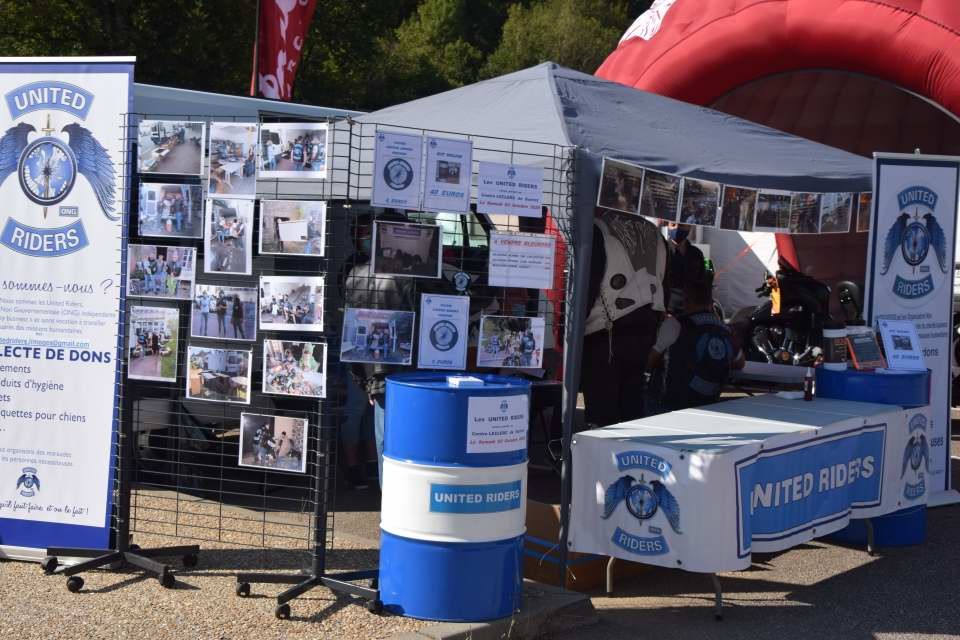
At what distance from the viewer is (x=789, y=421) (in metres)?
6.25

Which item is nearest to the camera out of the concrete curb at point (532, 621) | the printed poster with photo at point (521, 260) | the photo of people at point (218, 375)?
the concrete curb at point (532, 621)

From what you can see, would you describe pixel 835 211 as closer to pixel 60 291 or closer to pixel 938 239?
pixel 938 239

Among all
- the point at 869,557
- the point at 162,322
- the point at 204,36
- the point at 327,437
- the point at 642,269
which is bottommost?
the point at 869,557

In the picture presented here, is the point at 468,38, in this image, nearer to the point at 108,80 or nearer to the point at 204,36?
the point at 204,36

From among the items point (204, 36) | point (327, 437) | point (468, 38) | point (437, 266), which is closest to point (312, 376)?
point (327, 437)

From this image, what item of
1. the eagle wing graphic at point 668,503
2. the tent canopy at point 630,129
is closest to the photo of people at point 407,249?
the tent canopy at point 630,129

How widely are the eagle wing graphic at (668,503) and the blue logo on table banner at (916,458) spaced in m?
2.22

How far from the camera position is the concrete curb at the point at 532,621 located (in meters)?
4.84

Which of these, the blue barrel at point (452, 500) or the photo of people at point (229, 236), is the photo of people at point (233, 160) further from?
the blue barrel at point (452, 500)

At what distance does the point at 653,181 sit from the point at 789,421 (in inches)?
60.2

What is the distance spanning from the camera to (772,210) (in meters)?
6.72

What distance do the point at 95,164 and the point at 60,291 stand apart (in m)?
0.68

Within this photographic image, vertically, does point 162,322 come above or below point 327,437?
above

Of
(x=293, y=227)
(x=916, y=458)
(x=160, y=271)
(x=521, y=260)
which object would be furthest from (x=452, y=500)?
(x=916, y=458)
